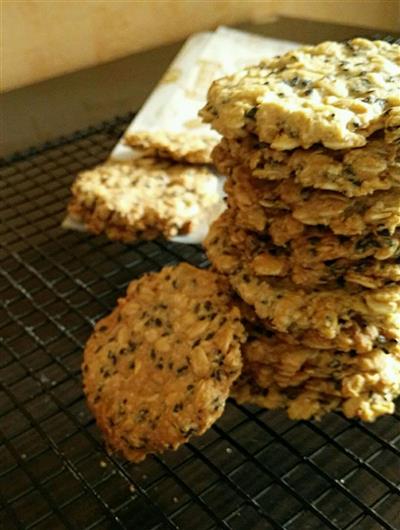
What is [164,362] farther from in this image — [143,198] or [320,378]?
[143,198]

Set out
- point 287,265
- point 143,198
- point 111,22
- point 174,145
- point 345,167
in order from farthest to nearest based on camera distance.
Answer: point 111,22 < point 174,145 < point 143,198 < point 287,265 < point 345,167

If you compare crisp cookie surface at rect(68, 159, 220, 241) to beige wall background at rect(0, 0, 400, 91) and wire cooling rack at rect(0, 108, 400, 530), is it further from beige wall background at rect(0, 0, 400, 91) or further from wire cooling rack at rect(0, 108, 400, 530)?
beige wall background at rect(0, 0, 400, 91)

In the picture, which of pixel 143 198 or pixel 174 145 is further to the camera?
pixel 174 145

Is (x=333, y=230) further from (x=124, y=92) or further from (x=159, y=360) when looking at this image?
(x=124, y=92)

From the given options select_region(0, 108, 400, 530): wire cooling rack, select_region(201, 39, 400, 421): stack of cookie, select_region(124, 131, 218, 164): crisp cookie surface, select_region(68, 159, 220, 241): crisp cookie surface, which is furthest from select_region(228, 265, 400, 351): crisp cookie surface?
select_region(124, 131, 218, 164): crisp cookie surface

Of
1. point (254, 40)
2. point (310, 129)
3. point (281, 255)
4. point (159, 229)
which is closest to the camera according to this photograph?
point (310, 129)

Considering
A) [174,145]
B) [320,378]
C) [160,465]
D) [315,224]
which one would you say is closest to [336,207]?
[315,224]

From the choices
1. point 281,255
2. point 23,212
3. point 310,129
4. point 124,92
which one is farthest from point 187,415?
point 124,92
